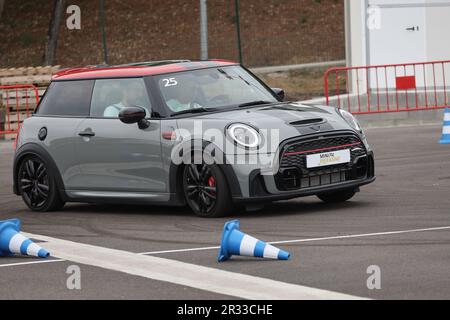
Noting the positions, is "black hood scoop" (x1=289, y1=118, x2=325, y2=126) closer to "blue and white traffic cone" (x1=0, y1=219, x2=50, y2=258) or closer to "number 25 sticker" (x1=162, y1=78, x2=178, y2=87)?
"number 25 sticker" (x1=162, y1=78, x2=178, y2=87)

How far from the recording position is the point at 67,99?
13.4 metres

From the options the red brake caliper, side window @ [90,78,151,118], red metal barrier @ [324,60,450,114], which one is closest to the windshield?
side window @ [90,78,151,118]

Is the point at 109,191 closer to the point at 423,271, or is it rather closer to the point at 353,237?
the point at 353,237

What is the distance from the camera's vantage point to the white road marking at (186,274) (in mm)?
7707

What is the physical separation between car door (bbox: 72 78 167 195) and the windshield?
263 mm

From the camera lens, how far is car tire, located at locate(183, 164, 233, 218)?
11.5 meters

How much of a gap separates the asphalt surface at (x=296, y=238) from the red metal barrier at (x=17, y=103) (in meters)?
10.5

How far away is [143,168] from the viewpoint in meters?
12.3

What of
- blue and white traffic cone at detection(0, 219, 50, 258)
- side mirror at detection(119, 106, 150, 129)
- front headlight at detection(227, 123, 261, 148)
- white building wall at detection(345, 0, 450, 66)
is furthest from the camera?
white building wall at detection(345, 0, 450, 66)

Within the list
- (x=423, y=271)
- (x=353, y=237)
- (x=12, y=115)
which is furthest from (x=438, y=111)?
(x=423, y=271)

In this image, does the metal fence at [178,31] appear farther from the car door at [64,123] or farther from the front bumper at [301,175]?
the front bumper at [301,175]

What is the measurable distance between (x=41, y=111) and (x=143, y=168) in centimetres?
197

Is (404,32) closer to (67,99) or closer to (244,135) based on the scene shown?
(67,99)

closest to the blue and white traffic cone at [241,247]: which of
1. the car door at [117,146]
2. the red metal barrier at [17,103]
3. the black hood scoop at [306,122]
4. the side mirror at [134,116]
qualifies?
the black hood scoop at [306,122]
